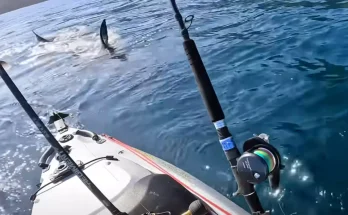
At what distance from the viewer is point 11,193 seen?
7035mm

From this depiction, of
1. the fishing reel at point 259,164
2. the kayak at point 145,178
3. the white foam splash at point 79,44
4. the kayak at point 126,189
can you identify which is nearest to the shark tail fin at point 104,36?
the white foam splash at point 79,44

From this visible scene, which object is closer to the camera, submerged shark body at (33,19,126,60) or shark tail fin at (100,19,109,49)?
submerged shark body at (33,19,126,60)

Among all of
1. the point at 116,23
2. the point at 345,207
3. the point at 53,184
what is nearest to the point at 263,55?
the point at 345,207

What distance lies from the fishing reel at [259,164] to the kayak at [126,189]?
1186 millimetres

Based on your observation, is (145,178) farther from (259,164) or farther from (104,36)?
(104,36)

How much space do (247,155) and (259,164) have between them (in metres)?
0.11

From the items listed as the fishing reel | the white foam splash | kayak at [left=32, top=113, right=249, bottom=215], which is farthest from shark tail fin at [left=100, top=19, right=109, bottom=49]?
the fishing reel

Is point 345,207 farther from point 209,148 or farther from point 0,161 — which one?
point 0,161

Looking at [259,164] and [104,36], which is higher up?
[259,164]

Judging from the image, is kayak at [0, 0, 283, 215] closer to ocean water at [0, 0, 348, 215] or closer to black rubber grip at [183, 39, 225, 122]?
black rubber grip at [183, 39, 225, 122]

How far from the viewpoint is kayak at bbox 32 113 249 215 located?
349cm

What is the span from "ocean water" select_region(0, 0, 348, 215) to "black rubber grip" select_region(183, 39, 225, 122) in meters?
2.56

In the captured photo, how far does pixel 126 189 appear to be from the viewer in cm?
375

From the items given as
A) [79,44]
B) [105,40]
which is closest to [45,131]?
[105,40]
